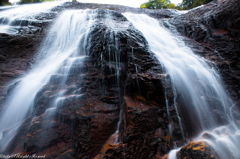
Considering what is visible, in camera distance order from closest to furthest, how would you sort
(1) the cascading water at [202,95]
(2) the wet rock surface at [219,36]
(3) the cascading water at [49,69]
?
(1) the cascading water at [202,95] → (3) the cascading water at [49,69] → (2) the wet rock surface at [219,36]

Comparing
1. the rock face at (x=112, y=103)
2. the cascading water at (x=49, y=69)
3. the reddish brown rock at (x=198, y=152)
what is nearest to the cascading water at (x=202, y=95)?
the reddish brown rock at (x=198, y=152)

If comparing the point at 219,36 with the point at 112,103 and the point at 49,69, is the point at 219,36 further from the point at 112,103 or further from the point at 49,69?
the point at 49,69

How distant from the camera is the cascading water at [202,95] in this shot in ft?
9.45

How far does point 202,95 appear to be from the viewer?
164 inches

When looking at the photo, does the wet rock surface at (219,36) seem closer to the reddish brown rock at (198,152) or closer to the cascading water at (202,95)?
the cascading water at (202,95)

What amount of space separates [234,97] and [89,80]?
17.6 ft

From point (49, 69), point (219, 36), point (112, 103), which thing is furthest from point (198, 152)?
point (219, 36)

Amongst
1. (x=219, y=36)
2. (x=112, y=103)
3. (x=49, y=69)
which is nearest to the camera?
(x=112, y=103)

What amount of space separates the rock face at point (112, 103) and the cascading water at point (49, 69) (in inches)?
9.7

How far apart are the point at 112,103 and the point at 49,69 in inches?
135

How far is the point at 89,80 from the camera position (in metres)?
4.31

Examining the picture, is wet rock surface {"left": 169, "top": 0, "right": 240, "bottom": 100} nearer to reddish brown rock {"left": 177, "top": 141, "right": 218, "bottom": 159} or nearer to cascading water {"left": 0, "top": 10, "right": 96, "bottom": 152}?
reddish brown rock {"left": 177, "top": 141, "right": 218, "bottom": 159}

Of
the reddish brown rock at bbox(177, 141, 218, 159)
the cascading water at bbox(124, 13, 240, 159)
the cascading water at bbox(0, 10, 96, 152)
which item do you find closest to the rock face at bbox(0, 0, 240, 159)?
the reddish brown rock at bbox(177, 141, 218, 159)

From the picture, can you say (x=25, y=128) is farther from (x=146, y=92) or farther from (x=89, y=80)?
(x=146, y=92)
